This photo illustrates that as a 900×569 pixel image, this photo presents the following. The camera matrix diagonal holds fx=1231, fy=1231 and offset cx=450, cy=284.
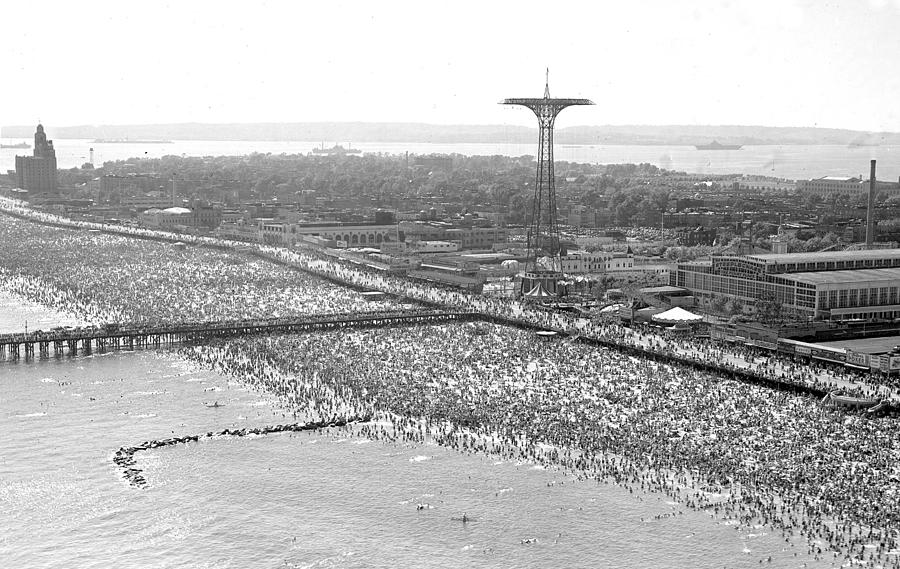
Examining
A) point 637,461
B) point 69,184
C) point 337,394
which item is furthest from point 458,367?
point 69,184

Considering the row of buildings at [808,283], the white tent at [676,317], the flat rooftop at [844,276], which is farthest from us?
the flat rooftop at [844,276]

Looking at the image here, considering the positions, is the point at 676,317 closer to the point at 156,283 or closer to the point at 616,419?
the point at 616,419

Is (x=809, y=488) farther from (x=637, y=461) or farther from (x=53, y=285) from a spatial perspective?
(x=53, y=285)

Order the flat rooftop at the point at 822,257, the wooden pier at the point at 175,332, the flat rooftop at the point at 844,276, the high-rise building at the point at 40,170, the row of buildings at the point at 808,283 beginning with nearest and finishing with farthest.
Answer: the wooden pier at the point at 175,332 < the row of buildings at the point at 808,283 < the flat rooftop at the point at 844,276 < the flat rooftop at the point at 822,257 < the high-rise building at the point at 40,170

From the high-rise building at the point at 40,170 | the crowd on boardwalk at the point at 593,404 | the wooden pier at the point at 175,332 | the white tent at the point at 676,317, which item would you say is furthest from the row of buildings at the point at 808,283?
the high-rise building at the point at 40,170

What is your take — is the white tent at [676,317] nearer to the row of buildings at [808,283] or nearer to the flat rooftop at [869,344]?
the row of buildings at [808,283]

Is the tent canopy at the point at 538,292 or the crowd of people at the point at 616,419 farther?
the tent canopy at the point at 538,292

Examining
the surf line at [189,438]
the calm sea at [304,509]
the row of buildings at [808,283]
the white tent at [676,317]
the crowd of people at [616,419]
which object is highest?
the row of buildings at [808,283]

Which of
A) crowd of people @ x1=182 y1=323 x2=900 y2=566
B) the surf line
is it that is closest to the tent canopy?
crowd of people @ x1=182 y1=323 x2=900 y2=566

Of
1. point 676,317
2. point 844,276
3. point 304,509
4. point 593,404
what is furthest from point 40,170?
point 304,509
